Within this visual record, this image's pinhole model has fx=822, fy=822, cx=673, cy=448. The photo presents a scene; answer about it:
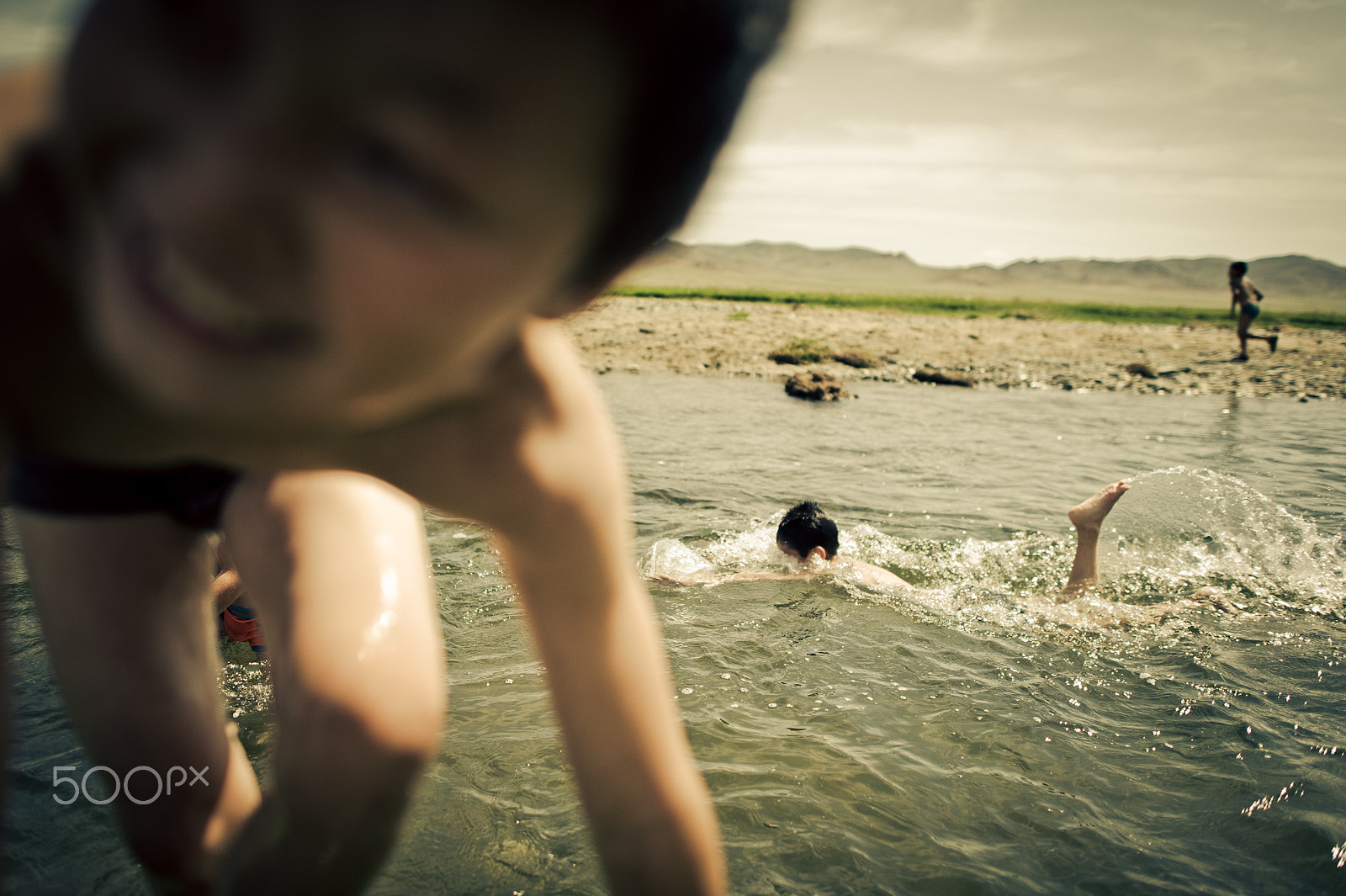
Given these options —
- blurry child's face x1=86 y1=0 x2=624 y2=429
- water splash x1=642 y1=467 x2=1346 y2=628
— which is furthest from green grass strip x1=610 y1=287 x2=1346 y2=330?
blurry child's face x1=86 y1=0 x2=624 y2=429

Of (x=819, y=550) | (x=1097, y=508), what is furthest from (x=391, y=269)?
(x=1097, y=508)

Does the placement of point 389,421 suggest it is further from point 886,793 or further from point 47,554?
point 886,793

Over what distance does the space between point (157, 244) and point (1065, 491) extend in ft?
30.3

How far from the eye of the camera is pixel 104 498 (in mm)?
1348

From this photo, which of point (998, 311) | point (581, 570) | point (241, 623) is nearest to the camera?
point (581, 570)

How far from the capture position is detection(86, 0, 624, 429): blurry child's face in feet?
1.62

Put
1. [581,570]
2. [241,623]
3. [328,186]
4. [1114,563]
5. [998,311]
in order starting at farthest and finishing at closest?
[998,311]
[1114,563]
[241,623]
[581,570]
[328,186]

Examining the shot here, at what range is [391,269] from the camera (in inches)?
21.4

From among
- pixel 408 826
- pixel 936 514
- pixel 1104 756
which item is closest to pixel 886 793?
pixel 1104 756

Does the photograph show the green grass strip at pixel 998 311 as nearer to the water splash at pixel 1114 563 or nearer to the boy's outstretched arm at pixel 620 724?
the water splash at pixel 1114 563

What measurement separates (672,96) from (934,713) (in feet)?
12.6

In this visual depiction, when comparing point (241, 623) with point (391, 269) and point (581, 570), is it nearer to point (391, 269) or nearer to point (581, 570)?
point (581, 570)

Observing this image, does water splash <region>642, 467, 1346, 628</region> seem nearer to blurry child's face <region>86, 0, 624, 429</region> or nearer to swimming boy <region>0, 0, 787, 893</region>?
swimming boy <region>0, 0, 787, 893</region>

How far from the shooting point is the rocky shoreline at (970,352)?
56.6 feet
